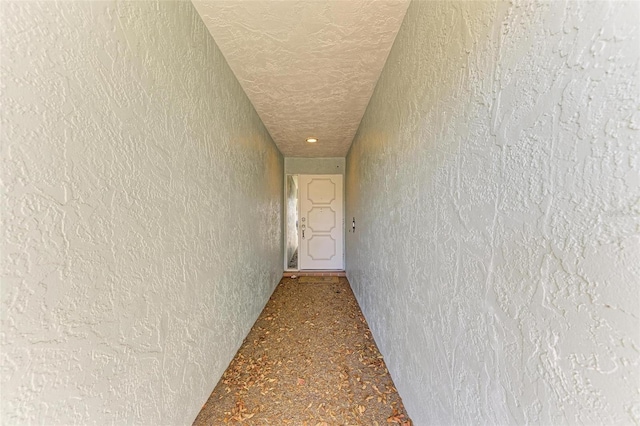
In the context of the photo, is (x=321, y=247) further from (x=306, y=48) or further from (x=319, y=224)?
(x=306, y=48)

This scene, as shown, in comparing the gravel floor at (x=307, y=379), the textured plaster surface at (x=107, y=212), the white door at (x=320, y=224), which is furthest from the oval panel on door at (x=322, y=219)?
the textured plaster surface at (x=107, y=212)

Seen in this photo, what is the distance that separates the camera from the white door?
5125mm

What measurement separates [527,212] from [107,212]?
1247mm

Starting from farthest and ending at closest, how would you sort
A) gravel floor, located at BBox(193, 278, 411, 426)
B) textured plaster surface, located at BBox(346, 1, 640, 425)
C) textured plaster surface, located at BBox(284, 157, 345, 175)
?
textured plaster surface, located at BBox(284, 157, 345, 175) → gravel floor, located at BBox(193, 278, 411, 426) → textured plaster surface, located at BBox(346, 1, 640, 425)

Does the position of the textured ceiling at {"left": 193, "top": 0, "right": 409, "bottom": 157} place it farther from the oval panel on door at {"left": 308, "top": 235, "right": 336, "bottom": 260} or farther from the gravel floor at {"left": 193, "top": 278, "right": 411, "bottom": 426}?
the oval panel on door at {"left": 308, "top": 235, "right": 336, "bottom": 260}

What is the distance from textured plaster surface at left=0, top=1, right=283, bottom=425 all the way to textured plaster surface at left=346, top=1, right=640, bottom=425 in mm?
1222

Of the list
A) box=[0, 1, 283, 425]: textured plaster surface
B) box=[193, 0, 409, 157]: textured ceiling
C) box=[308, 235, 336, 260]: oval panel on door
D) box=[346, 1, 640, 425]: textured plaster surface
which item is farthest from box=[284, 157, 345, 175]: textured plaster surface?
box=[346, 1, 640, 425]: textured plaster surface

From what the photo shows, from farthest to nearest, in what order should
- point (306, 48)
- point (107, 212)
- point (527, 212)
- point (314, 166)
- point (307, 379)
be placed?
point (314, 166) → point (307, 379) → point (306, 48) → point (107, 212) → point (527, 212)

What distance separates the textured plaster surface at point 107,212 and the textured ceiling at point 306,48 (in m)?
0.21

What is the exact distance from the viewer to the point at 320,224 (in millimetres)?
5152

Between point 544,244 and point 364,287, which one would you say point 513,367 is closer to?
point 544,244

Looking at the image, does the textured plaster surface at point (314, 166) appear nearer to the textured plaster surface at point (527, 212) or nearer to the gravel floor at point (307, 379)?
the gravel floor at point (307, 379)

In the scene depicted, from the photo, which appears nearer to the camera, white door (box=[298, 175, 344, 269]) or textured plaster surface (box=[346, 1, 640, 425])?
textured plaster surface (box=[346, 1, 640, 425])

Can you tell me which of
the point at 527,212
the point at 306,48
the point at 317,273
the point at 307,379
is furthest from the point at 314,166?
A: the point at 527,212
